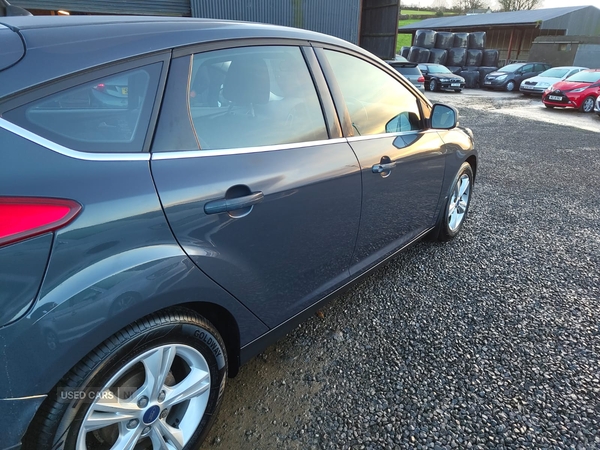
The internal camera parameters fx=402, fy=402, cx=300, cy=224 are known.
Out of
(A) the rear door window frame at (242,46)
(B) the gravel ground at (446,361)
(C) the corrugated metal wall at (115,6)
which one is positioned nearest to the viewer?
(A) the rear door window frame at (242,46)

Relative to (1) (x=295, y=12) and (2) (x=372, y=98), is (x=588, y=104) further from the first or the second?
(2) (x=372, y=98)

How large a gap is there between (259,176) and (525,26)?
118 ft

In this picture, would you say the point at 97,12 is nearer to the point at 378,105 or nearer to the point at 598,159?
the point at 378,105

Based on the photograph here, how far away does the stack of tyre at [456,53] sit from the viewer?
912 inches

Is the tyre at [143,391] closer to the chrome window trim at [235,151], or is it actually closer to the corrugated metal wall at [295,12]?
the chrome window trim at [235,151]


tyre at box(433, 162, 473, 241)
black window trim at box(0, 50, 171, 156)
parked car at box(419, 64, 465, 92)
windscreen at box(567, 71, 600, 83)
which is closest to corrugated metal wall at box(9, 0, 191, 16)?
tyre at box(433, 162, 473, 241)

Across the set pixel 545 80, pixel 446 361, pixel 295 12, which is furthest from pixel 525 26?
pixel 446 361

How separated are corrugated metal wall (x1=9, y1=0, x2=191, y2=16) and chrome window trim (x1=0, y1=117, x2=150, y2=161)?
415 inches

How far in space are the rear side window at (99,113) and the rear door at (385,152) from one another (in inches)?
43.1

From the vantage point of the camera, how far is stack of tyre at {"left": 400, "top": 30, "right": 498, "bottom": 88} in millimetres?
23156

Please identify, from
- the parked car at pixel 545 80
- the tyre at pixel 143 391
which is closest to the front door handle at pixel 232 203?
the tyre at pixel 143 391

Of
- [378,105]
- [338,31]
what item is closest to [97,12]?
[338,31]

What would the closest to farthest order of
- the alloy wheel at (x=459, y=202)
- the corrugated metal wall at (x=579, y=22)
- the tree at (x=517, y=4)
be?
the alloy wheel at (x=459, y=202)
the corrugated metal wall at (x=579, y=22)
the tree at (x=517, y=4)

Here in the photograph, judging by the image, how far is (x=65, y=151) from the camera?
3.91 feet
